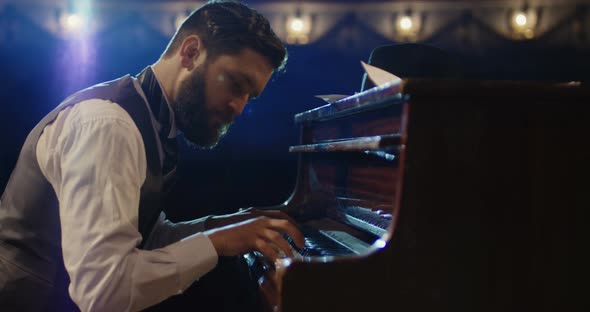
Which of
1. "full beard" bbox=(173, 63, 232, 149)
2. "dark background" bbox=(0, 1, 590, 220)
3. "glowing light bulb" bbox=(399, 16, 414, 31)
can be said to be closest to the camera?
"full beard" bbox=(173, 63, 232, 149)

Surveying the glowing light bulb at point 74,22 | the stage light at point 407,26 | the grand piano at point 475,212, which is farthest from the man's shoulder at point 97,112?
the stage light at point 407,26

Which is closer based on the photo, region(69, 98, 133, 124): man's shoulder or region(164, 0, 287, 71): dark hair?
region(69, 98, 133, 124): man's shoulder

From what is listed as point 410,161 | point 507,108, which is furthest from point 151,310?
point 507,108

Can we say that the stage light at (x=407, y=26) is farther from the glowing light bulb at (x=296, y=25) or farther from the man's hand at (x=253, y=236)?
the man's hand at (x=253, y=236)

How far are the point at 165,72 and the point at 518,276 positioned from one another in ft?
4.34

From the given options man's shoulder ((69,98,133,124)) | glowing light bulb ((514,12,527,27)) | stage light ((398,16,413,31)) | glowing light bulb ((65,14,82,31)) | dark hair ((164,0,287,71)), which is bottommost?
man's shoulder ((69,98,133,124))

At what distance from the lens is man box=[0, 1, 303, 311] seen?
4.47 ft

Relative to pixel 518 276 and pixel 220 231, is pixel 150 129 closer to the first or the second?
pixel 220 231

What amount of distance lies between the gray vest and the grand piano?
0.66m

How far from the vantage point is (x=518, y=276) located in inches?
49.4

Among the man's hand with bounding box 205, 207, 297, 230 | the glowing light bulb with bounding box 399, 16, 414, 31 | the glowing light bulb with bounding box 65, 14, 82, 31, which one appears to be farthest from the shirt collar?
the glowing light bulb with bounding box 399, 16, 414, 31

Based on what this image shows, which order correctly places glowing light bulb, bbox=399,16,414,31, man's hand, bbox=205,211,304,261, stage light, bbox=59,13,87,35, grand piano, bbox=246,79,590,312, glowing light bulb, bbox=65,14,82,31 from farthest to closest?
glowing light bulb, bbox=399,16,414,31
glowing light bulb, bbox=65,14,82,31
stage light, bbox=59,13,87,35
man's hand, bbox=205,211,304,261
grand piano, bbox=246,79,590,312

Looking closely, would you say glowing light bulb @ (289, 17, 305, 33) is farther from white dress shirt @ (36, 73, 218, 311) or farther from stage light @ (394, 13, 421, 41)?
white dress shirt @ (36, 73, 218, 311)

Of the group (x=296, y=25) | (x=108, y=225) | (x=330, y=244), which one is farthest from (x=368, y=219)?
(x=296, y=25)
